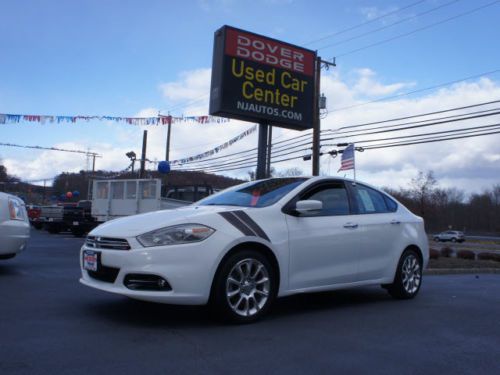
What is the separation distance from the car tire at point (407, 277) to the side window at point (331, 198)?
125 centimetres

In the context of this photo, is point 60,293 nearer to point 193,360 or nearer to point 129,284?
point 129,284

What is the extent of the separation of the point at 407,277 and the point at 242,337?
3225mm

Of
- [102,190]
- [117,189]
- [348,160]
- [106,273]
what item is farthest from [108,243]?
[348,160]

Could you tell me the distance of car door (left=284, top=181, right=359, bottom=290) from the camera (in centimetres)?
527

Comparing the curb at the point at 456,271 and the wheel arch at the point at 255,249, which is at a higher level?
the wheel arch at the point at 255,249

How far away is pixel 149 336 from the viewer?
4.19 meters

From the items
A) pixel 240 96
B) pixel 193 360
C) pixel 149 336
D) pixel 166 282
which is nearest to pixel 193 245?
pixel 166 282

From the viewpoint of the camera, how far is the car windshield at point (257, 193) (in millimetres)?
5492

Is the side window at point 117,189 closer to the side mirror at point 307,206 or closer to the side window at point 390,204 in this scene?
the side window at point 390,204

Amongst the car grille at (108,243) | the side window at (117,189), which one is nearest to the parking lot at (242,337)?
the car grille at (108,243)

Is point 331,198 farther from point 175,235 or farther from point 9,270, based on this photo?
point 9,270

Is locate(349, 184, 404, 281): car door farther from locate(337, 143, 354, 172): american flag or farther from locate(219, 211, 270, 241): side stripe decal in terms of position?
locate(337, 143, 354, 172): american flag

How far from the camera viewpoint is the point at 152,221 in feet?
15.6

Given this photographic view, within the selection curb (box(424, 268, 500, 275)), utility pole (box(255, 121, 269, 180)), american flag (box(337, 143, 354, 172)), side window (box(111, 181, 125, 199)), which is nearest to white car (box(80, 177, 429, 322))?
curb (box(424, 268, 500, 275))
